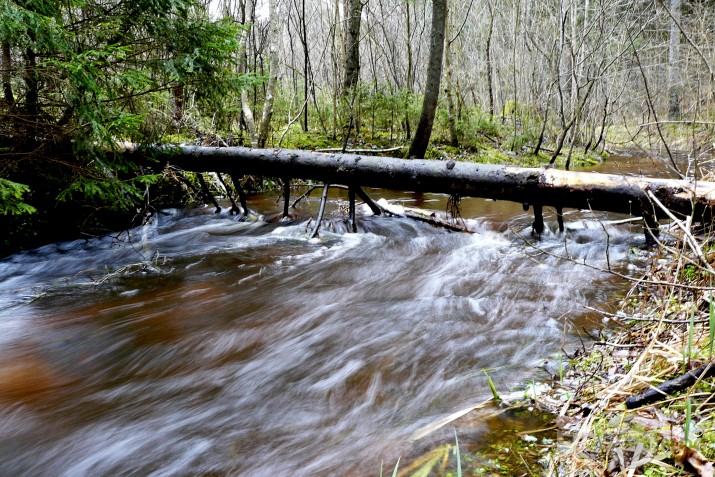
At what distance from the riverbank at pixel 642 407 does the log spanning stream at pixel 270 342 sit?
16.5 inches

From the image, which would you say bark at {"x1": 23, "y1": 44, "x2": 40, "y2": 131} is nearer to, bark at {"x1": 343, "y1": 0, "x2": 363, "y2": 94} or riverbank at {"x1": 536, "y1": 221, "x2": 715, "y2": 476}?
riverbank at {"x1": 536, "y1": 221, "x2": 715, "y2": 476}

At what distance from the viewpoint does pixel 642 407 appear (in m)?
1.94

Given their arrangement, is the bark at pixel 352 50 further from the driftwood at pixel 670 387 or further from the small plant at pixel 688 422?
the small plant at pixel 688 422

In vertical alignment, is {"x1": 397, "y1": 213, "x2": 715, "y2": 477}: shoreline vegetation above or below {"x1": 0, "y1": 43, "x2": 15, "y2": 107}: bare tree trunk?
below

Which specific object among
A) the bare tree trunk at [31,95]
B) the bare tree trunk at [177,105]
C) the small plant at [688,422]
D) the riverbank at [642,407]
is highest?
the bare tree trunk at [177,105]

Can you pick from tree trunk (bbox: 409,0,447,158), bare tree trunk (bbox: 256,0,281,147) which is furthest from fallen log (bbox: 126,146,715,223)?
tree trunk (bbox: 409,0,447,158)

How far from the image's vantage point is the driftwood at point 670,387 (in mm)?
1840

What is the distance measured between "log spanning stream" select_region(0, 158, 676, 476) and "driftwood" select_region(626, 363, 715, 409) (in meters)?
0.72

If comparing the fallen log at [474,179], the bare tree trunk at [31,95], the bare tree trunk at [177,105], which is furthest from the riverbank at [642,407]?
the bare tree trunk at [177,105]

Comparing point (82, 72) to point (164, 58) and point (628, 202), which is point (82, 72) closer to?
point (164, 58)

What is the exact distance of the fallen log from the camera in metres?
4.46

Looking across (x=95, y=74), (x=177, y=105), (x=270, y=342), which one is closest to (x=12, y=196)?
(x=95, y=74)

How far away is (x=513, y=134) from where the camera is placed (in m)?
16.0

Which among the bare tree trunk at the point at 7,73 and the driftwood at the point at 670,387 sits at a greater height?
the bare tree trunk at the point at 7,73
